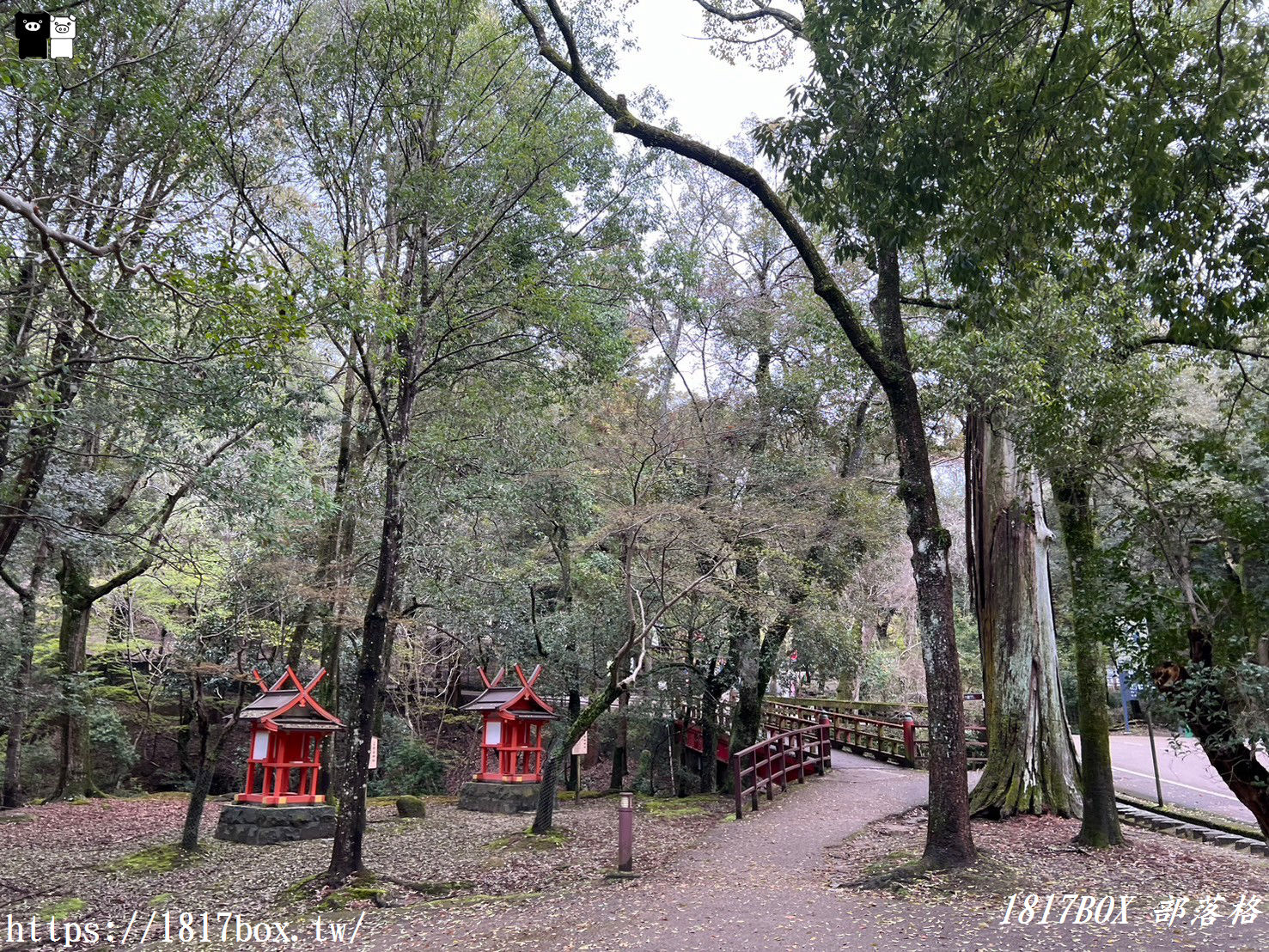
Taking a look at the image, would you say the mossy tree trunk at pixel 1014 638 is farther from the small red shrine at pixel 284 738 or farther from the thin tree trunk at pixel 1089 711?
the small red shrine at pixel 284 738

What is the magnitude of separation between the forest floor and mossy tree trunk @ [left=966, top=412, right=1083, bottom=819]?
0.62 metres

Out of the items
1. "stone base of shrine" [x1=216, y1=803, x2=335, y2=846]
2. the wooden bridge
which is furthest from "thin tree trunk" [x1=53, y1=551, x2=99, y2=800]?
the wooden bridge

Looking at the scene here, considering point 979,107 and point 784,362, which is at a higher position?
point 784,362

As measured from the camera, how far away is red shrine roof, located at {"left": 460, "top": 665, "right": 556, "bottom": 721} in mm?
14484

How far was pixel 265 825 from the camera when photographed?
468 inches

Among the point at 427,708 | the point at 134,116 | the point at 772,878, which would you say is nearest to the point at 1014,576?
the point at 772,878

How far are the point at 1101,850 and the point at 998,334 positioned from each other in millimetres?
5655

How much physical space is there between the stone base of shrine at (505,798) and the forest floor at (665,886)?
5.31 feet

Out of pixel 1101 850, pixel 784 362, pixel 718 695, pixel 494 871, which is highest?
pixel 784 362

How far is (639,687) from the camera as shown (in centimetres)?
1644

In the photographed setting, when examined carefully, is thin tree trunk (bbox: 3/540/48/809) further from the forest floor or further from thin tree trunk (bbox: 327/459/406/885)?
thin tree trunk (bbox: 327/459/406/885)

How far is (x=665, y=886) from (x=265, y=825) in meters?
7.30

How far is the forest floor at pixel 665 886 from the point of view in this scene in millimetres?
5824

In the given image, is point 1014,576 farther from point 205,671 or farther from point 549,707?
point 205,671
